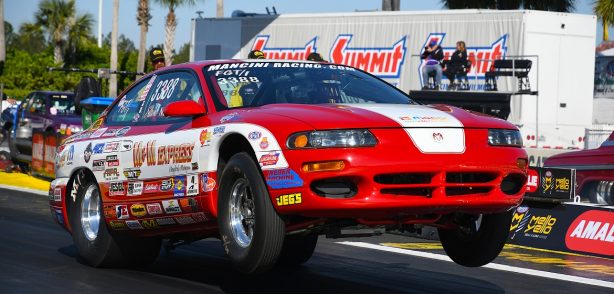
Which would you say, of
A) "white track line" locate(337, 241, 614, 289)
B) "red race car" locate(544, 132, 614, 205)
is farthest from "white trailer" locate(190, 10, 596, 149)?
"white track line" locate(337, 241, 614, 289)

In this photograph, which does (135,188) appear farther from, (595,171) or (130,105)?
(595,171)

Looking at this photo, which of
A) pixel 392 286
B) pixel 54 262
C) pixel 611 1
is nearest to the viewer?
pixel 392 286

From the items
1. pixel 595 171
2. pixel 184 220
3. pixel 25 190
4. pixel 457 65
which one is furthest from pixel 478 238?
pixel 457 65

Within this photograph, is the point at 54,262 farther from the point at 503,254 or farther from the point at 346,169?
the point at 503,254

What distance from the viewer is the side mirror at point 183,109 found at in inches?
271

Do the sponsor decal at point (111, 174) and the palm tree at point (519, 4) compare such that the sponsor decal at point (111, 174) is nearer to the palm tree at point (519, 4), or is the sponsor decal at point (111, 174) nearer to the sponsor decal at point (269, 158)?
the sponsor decal at point (269, 158)

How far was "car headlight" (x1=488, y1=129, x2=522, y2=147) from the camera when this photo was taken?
256 inches

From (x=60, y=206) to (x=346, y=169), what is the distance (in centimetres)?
351

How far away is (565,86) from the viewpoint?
2645cm

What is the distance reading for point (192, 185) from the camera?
696 cm

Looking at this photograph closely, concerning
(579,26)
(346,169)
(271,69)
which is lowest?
(346,169)

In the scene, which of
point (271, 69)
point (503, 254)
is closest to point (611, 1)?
point (503, 254)

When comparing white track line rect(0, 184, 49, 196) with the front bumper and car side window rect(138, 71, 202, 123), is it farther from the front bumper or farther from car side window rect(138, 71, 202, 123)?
the front bumper

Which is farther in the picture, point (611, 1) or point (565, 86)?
point (611, 1)
